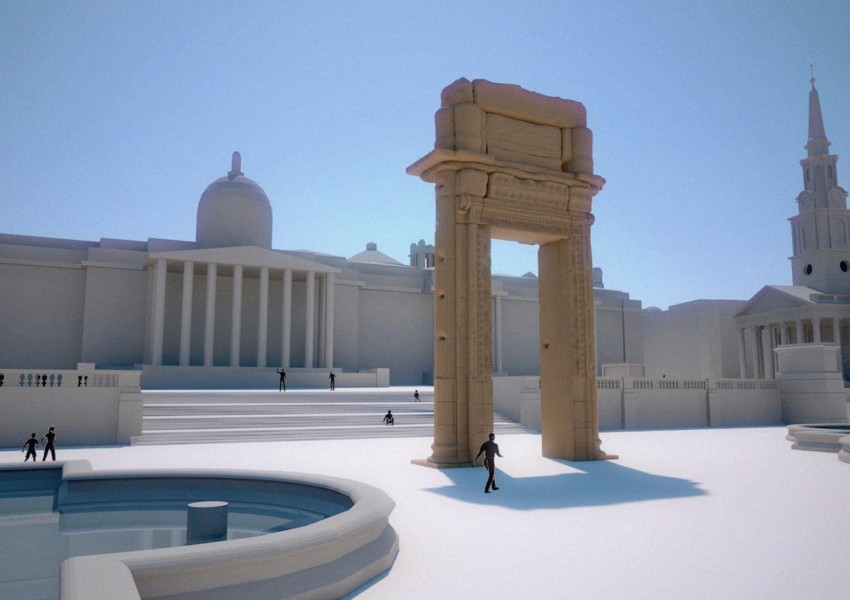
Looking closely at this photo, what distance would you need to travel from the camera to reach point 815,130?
53.9 meters

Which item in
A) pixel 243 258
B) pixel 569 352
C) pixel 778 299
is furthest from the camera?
pixel 778 299

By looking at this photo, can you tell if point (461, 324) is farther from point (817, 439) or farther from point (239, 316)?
point (239, 316)

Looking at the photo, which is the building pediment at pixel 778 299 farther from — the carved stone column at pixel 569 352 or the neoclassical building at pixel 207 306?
the carved stone column at pixel 569 352

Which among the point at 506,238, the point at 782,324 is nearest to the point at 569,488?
the point at 506,238

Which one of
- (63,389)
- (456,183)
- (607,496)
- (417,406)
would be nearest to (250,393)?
(417,406)

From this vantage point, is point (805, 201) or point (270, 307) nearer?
point (270, 307)

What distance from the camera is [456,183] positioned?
15.3 m

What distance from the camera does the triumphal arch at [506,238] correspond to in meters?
14.9

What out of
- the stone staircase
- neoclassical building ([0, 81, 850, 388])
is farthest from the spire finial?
the stone staircase

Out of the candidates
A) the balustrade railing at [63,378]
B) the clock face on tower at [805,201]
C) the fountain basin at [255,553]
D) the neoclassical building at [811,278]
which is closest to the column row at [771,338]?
the neoclassical building at [811,278]

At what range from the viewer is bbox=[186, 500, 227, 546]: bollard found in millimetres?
7523

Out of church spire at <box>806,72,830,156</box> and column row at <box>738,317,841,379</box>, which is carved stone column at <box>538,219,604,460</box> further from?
church spire at <box>806,72,830,156</box>

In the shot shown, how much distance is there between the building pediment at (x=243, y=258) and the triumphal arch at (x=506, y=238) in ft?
96.2

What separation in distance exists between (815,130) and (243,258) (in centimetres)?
4634
